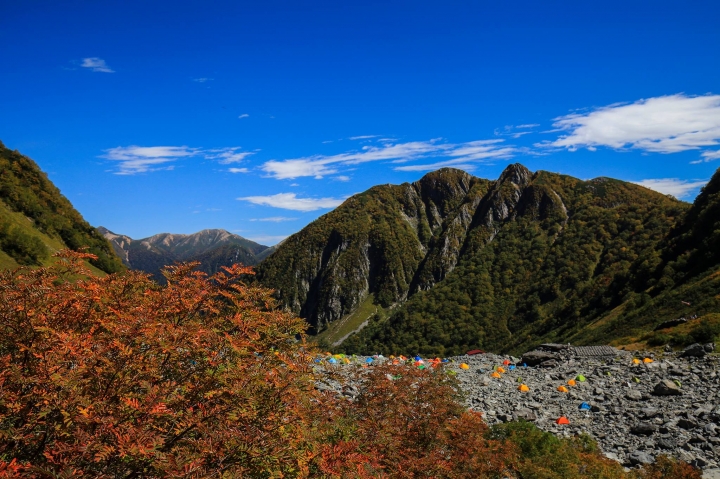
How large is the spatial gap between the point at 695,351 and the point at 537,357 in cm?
990

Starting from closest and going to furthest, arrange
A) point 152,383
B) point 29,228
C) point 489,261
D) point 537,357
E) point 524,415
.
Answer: point 152,383
point 524,415
point 537,357
point 29,228
point 489,261

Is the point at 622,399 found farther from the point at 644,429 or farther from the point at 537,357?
the point at 537,357

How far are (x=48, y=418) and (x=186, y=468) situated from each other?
A: 169 cm

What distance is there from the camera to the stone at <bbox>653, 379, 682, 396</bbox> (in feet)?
65.3

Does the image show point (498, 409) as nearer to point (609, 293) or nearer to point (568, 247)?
point (609, 293)

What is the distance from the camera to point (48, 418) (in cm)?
436

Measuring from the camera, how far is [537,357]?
31.3 meters

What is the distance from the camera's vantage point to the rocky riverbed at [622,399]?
15.6 m

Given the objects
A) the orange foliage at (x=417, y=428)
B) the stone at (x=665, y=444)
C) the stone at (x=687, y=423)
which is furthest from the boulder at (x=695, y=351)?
the orange foliage at (x=417, y=428)

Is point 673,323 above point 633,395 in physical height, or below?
above

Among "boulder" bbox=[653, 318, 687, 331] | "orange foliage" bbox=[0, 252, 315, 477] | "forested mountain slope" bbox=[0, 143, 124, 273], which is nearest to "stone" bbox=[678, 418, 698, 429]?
"orange foliage" bbox=[0, 252, 315, 477]

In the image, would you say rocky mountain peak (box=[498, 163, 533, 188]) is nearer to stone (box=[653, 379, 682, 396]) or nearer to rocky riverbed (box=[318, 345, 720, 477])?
rocky riverbed (box=[318, 345, 720, 477])

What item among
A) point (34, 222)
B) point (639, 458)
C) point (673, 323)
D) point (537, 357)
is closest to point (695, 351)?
point (673, 323)

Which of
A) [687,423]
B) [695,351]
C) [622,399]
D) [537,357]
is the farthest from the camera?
[537,357]
